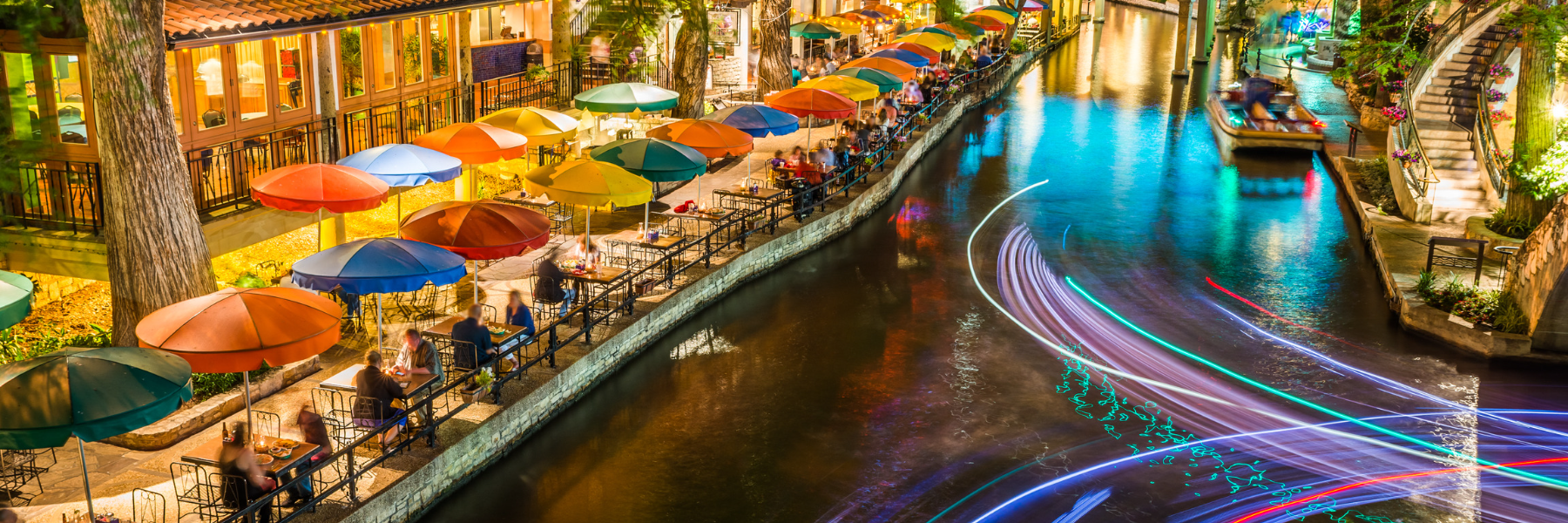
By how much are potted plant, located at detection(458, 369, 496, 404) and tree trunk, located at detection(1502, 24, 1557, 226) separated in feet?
61.6

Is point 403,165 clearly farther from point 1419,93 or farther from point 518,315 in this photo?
point 1419,93

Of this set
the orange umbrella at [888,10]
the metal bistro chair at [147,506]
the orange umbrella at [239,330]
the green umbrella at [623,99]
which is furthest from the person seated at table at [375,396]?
the orange umbrella at [888,10]

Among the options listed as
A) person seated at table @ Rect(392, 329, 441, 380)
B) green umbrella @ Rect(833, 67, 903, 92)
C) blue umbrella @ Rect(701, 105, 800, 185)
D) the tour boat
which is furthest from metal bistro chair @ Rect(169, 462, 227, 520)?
the tour boat

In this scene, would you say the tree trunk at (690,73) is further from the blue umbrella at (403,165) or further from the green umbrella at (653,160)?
the blue umbrella at (403,165)

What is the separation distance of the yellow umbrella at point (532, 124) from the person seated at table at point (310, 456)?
30.8ft

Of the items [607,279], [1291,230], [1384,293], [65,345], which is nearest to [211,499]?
[65,345]

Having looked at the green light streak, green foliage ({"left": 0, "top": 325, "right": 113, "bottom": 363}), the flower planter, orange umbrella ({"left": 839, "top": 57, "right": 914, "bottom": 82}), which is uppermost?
orange umbrella ({"left": 839, "top": 57, "right": 914, "bottom": 82})

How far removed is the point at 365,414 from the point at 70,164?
6.71m

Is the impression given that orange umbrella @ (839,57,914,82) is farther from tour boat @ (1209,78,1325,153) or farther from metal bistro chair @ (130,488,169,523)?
metal bistro chair @ (130,488,169,523)

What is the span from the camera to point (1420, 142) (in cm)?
2570

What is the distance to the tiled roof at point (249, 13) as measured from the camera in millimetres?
14773

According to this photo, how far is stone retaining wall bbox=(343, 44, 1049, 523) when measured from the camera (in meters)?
11.3

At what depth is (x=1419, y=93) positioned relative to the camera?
28.6 metres

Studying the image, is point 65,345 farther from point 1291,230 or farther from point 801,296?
point 1291,230
